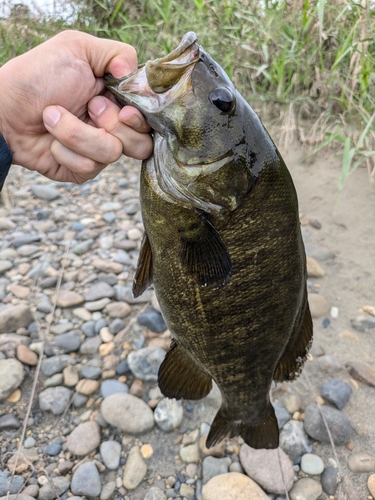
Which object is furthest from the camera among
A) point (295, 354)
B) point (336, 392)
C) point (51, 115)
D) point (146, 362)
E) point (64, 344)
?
point (64, 344)

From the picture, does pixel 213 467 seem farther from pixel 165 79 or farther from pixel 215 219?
pixel 165 79

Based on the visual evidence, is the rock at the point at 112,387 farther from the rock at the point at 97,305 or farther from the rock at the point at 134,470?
the rock at the point at 97,305

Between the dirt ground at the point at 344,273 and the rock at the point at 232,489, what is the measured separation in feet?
1.50

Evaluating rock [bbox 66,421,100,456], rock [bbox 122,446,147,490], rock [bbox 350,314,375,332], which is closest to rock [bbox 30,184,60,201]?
rock [bbox 66,421,100,456]

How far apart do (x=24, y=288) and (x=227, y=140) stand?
2.50 m

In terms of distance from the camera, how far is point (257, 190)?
1553 millimetres

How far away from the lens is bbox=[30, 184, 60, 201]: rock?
468cm

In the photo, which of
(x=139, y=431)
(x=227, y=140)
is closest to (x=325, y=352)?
(x=139, y=431)

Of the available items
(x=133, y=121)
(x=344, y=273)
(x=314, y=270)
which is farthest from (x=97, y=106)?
(x=344, y=273)

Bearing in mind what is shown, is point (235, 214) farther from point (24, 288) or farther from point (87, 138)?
point (24, 288)

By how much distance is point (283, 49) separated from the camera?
416 centimetres

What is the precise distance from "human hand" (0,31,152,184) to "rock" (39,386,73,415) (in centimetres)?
147

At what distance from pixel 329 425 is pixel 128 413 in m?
1.16

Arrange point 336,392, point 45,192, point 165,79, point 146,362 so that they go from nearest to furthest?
point 165,79 → point 336,392 → point 146,362 → point 45,192
